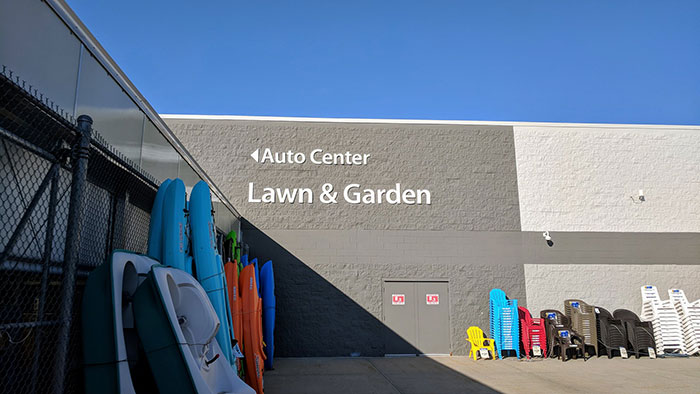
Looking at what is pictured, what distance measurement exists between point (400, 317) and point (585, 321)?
420 centimetres

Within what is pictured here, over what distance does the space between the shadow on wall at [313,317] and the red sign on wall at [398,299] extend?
1.95 ft

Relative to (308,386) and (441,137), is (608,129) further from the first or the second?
(308,386)

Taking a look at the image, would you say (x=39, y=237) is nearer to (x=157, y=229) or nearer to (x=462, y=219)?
(x=157, y=229)

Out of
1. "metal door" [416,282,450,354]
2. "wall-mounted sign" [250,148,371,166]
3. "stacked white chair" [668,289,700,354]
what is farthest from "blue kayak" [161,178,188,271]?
"stacked white chair" [668,289,700,354]

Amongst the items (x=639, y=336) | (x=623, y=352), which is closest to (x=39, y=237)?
(x=623, y=352)

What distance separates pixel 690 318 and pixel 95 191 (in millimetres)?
12930

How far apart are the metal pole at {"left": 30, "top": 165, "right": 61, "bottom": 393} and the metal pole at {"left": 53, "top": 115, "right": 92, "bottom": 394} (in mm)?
96

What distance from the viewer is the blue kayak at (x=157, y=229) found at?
4508mm

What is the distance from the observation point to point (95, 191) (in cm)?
384

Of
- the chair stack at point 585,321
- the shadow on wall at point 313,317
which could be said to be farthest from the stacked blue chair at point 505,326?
the shadow on wall at point 313,317

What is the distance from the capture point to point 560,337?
436 inches

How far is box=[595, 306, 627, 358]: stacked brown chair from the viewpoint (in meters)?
11.4

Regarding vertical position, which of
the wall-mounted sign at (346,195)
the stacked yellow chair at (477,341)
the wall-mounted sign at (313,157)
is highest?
the wall-mounted sign at (313,157)

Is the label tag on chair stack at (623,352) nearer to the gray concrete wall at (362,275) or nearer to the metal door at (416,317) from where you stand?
the gray concrete wall at (362,275)
